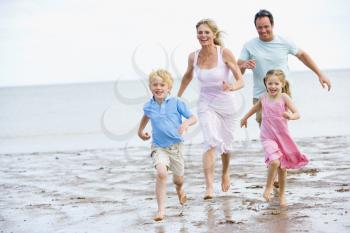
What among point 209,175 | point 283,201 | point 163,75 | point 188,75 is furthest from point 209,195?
point 163,75

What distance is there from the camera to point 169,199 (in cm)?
882

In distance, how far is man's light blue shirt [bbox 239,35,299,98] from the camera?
8.83 meters

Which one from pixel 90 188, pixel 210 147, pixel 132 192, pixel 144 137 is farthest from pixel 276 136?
pixel 90 188

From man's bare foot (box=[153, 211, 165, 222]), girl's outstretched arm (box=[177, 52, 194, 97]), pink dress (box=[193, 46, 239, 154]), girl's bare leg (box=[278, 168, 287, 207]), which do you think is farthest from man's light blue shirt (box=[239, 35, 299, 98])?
man's bare foot (box=[153, 211, 165, 222])

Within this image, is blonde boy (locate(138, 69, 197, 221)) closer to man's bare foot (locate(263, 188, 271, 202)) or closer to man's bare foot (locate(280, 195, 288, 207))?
man's bare foot (locate(263, 188, 271, 202))

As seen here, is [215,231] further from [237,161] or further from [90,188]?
[237,161]

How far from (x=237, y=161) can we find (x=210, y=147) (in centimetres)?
410

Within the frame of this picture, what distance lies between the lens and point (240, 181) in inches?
392

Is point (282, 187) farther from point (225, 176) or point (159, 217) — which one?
point (159, 217)

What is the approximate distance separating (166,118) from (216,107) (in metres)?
1.23

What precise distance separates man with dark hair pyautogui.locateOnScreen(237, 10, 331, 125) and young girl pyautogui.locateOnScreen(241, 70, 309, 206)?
72 centimetres

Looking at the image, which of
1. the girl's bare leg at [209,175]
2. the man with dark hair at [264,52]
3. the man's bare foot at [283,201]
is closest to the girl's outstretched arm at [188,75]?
the man with dark hair at [264,52]

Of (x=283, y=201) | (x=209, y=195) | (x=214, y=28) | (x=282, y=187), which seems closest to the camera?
(x=283, y=201)

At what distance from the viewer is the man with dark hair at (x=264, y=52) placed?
345 inches
